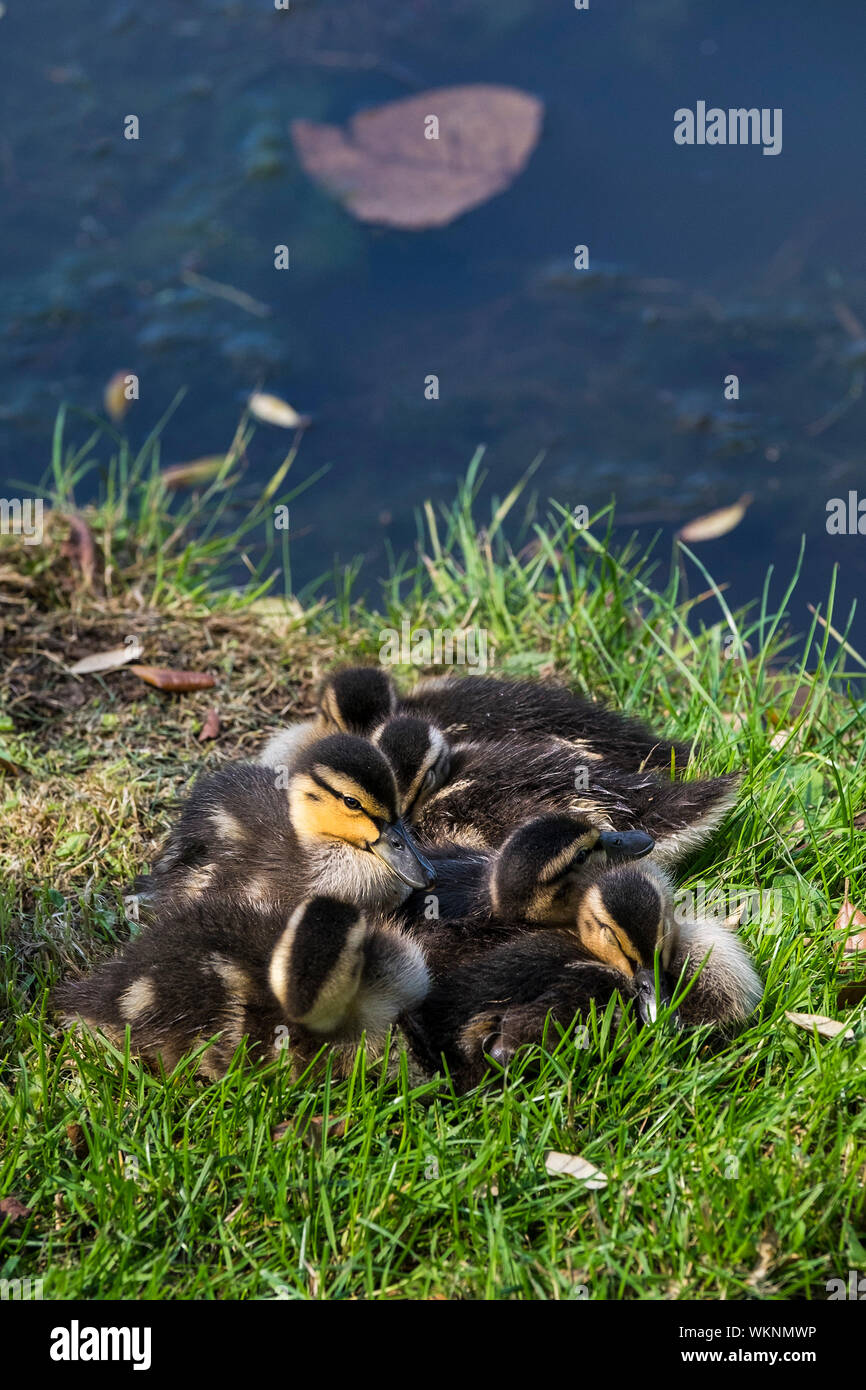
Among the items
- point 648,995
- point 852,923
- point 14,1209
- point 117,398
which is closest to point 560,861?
point 648,995

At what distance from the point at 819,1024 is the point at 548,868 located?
64 cm

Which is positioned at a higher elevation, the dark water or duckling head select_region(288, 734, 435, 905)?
the dark water

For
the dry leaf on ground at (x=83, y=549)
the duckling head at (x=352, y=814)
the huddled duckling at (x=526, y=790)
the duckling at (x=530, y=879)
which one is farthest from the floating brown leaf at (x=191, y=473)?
the duckling at (x=530, y=879)

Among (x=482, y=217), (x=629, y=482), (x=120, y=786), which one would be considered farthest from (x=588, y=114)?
(x=120, y=786)

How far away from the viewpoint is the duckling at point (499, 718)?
3.68 meters

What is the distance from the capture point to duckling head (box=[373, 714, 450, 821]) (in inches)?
134

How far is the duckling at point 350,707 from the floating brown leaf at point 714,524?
242 centimetres

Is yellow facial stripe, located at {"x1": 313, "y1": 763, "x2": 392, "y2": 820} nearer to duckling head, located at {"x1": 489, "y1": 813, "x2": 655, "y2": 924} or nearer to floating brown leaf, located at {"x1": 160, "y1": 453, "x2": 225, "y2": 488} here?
duckling head, located at {"x1": 489, "y1": 813, "x2": 655, "y2": 924}

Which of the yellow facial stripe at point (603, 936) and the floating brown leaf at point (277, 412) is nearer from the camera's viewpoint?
→ the yellow facial stripe at point (603, 936)

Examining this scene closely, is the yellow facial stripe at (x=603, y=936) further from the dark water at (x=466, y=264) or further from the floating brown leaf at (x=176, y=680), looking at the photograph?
the dark water at (x=466, y=264)

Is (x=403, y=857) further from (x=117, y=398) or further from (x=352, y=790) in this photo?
(x=117, y=398)

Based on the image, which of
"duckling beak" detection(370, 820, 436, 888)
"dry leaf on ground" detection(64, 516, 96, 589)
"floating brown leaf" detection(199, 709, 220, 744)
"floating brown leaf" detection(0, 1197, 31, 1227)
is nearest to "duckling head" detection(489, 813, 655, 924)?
"duckling beak" detection(370, 820, 436, 888)

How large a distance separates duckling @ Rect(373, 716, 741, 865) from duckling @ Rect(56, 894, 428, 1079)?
0.55 metres

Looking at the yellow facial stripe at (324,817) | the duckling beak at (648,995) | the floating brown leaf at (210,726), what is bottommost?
the duckling beak at (648,995)
